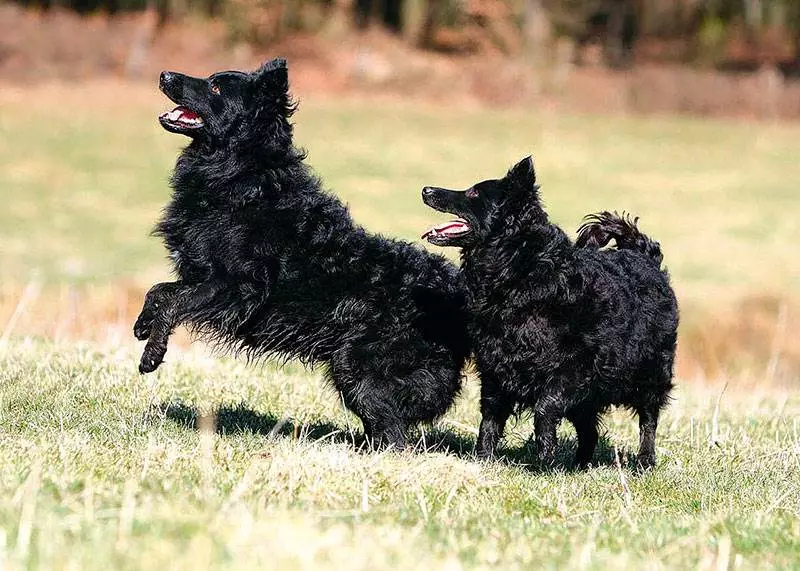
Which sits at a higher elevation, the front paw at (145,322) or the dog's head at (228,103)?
the dog's head at (228,103)

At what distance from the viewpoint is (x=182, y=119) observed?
24.1ft

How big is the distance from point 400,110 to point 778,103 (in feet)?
49.9

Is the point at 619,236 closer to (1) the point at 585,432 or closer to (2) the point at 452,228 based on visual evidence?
(1) the point at 585,432

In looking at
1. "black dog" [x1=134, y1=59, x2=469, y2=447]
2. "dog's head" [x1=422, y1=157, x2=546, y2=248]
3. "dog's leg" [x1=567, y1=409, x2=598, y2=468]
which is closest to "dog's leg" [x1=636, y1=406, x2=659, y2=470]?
"dog's leg" [x1=567, y1=409, x2=598, y2=468]

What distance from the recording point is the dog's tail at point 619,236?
8195 millimetres

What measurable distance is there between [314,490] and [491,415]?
1.94 metres

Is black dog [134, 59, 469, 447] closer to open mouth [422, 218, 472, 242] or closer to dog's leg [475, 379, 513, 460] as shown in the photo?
dog's leg [475, 379, 513, 460]

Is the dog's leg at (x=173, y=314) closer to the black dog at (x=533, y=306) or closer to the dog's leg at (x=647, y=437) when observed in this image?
the black dog at (x=533, y=306)

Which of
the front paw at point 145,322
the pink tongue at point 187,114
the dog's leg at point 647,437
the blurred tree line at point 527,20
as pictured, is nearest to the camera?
the front paw at point 145,322

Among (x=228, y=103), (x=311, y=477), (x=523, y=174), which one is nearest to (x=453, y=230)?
(x=523, y=174)

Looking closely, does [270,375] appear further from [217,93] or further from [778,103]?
[778,103]

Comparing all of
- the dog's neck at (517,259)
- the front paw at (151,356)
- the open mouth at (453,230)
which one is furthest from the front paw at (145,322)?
the dog's neck at (517,259)

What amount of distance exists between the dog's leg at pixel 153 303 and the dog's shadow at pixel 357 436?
1.67ft

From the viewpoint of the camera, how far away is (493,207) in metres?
7.02
